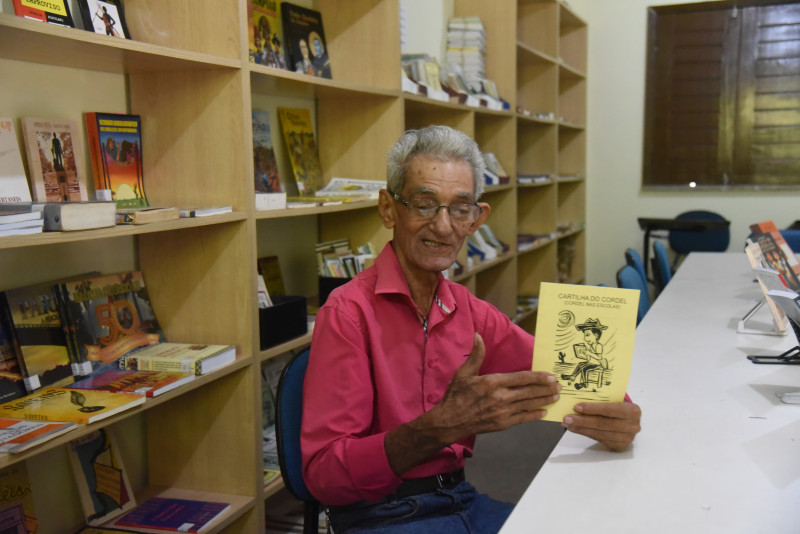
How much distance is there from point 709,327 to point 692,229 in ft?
11.5

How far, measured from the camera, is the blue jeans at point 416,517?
142 cm

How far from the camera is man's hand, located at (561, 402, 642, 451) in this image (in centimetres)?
131

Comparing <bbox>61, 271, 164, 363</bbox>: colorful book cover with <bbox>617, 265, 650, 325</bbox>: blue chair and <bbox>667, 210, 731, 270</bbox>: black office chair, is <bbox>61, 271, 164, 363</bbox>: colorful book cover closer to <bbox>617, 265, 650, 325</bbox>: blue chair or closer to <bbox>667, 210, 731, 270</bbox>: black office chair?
<bbox>617, 265, 650, 325</bbox>: blue chair

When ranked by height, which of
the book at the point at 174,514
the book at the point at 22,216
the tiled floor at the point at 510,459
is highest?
the book at the point at 22,216

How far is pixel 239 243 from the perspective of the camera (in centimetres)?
215

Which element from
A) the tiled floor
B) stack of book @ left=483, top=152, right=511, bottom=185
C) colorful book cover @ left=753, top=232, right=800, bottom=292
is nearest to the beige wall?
stack of book @ left=483, top=152, right=511, bottom=185

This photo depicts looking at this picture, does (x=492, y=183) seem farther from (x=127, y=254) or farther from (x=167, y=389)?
(x=167, y=389)

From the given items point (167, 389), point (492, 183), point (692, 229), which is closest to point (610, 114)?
point (692, 229)

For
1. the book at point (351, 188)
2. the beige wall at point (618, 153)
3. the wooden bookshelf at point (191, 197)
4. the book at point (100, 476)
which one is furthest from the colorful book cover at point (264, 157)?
the beige wall at point (618, 153)

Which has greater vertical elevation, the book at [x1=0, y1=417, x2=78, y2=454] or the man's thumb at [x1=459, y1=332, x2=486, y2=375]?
the man's thumb at [x1=459, y1=332, x2=486, y2=375]

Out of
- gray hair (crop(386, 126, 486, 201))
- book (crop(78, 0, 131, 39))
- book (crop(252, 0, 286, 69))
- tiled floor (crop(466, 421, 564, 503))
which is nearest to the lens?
gray hair (crop(386, 126, 486, 201))

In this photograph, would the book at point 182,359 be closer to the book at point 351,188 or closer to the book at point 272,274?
the book at point 272,274

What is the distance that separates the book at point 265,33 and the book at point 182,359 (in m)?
1.02

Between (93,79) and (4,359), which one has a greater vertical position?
(93,79)
